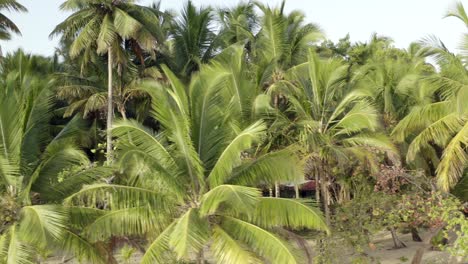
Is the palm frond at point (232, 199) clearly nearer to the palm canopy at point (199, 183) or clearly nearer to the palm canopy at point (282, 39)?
the palm canopy at point (199, 183)

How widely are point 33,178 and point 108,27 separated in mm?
10793

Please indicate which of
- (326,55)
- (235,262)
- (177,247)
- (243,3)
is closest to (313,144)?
(235,262)

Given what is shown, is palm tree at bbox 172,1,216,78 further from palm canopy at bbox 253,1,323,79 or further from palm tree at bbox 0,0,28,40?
palm tree at bbox 0,0,28,40

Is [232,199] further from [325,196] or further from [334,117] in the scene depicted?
[334,117]

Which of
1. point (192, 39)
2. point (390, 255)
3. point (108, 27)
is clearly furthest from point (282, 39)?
point (390, 255)

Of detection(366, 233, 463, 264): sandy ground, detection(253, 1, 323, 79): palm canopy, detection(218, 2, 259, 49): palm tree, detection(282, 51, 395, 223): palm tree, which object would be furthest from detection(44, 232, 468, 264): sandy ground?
detection(218, 2, 259, 49): palm tree

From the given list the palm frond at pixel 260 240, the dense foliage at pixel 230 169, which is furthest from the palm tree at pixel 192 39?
the palm frond at pixel 260 240

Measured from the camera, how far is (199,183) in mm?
10867

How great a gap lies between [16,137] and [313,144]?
6857mm

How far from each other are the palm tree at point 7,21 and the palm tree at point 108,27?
128 inches

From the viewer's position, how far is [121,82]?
22.5m

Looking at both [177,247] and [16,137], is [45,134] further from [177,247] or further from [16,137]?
[177,247]

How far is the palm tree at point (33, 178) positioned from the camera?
31.7 feet

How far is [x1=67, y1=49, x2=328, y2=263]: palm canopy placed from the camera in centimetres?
995
